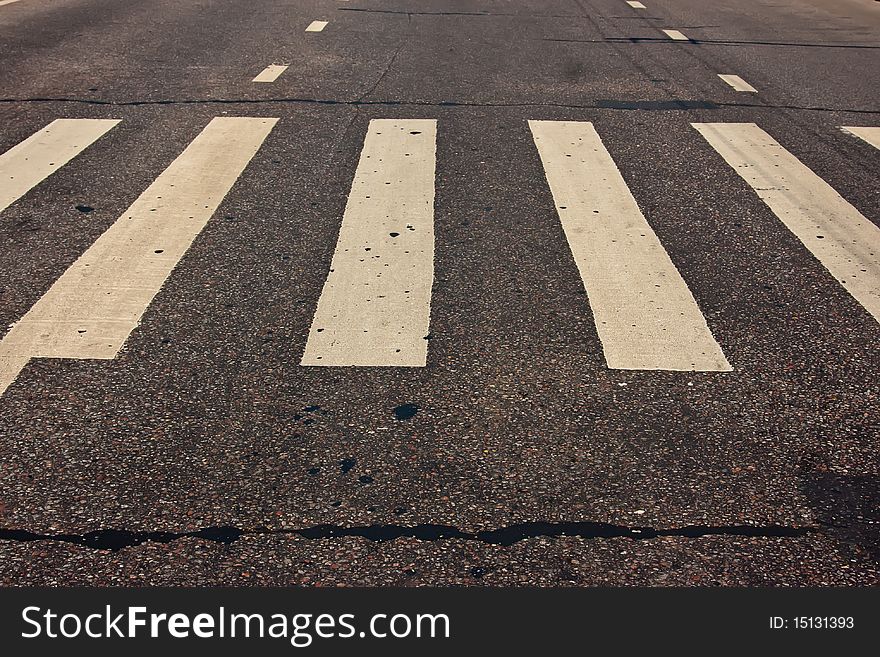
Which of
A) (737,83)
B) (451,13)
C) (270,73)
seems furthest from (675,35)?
(270,73)

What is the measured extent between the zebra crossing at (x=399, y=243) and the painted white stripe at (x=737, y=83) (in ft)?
5.07

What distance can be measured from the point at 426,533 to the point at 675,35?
11.2 m

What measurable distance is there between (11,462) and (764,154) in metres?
6.20

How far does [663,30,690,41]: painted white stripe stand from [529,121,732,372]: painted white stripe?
5603 millimetres

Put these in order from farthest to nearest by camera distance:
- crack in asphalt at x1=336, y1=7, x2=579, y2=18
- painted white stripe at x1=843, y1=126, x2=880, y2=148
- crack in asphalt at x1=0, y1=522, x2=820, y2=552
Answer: crack in asphalt at x1=336, y1=7, x2=579, y2=18, painted white stripe at x1=843, y1=126, x2=880, y2=148, crack in asphalt at x1=0, y1=522, x2=820, y2=552

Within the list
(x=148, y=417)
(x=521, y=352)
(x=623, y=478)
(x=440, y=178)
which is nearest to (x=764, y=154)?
(x=440, y=178)

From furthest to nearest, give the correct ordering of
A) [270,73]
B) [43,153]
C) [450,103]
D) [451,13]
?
[451,13], [270,73], [450,103], [43,153]

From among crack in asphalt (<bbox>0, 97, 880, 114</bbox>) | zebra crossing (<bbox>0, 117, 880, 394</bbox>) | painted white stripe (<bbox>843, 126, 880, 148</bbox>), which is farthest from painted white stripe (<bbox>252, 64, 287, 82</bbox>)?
painted white stripe (<bbox>843, 126, 880, 148</bbox>)

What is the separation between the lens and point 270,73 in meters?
10.5

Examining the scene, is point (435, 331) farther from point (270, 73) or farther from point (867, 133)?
point (270, 73)

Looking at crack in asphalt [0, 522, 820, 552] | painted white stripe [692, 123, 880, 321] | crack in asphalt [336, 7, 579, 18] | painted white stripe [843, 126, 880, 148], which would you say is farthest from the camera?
crack in asphalt [336, 7, 579, 18]

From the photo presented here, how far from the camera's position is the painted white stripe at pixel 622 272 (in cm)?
499

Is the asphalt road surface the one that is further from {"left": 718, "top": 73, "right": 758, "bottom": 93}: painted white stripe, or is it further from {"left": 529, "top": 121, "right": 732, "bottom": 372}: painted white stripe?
{"left": 718, "top": 73, "right": 758, "bottom": 93}: painted white stripe

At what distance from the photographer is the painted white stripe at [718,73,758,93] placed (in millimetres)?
10375
